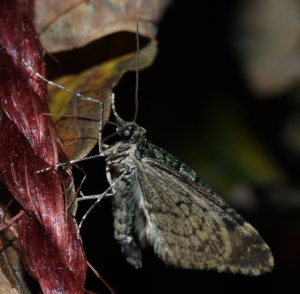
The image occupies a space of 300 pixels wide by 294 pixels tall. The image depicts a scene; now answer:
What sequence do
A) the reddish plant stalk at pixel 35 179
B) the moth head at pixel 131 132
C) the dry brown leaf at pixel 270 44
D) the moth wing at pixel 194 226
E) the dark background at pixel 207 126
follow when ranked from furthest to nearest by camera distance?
the dry brown leaf at pixel 270 44
the dark background at pixel 207 126
the moth head at pixel 131 132
the moth wing at pixel 194 226
the reddish plant stalk at pixel 35 179

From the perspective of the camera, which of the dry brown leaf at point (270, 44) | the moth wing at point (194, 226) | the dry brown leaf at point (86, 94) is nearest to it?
the dry brown leaf at point (86, 94)

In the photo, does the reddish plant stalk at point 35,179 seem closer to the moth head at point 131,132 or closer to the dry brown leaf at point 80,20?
the dry brown leaf at point 80,20

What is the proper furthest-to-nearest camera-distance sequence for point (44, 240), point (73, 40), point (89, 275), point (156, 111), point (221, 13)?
point (156, 111) < point (221, 13) < point (89, 275) < point (73, 40) < point (44, 240)

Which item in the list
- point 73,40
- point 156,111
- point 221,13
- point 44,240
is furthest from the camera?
point 156,111

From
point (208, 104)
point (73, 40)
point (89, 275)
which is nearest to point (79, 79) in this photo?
point (73, 40)

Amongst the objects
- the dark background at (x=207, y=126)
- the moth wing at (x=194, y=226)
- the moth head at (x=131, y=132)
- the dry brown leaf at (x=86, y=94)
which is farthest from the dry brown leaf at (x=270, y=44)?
the moth wing at (x=194, y=226)

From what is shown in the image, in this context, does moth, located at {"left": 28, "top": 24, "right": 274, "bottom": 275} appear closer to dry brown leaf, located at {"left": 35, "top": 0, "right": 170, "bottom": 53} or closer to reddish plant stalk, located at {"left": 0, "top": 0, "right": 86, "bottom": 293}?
dry brown leaf, located at {"left": 35, "top": 0, "right": 170, "bottom": 53}

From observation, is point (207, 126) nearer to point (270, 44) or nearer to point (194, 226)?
point (270, 44)

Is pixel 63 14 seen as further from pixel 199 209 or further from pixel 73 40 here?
pixel 199 209
